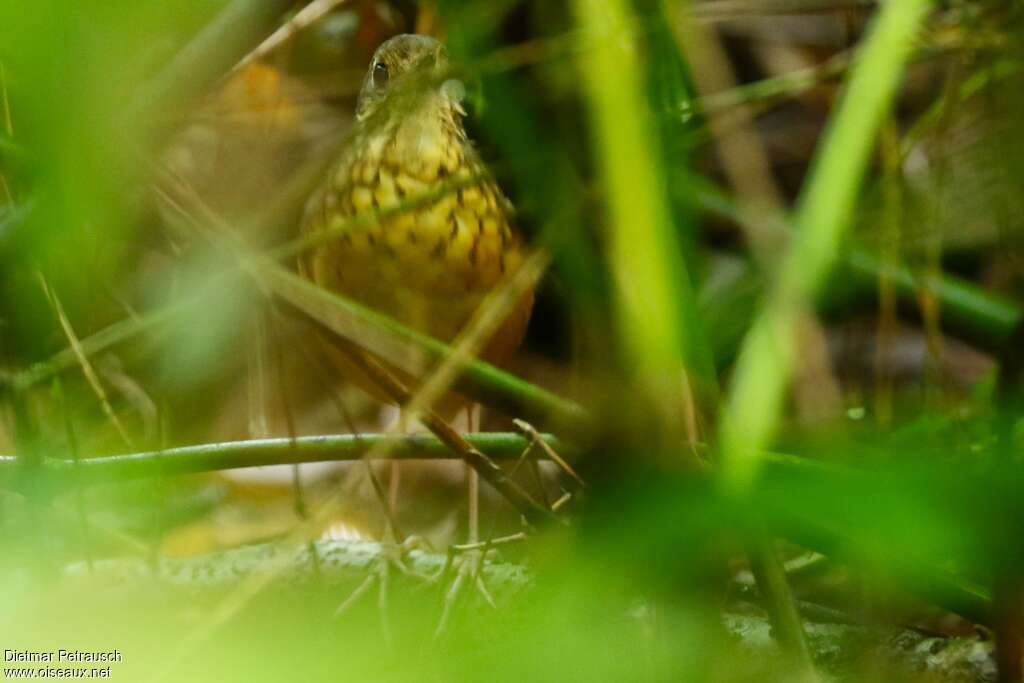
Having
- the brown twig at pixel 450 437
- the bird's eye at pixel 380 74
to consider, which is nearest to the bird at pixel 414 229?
the bird's eye at pixel 380 74

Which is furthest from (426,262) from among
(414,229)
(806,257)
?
(806,257)

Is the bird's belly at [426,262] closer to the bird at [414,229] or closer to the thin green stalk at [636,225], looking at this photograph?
the bird at [414,229]

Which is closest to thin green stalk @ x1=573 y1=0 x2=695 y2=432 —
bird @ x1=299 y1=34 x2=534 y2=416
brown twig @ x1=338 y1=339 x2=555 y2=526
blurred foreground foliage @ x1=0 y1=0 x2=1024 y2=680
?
blurred foreground foliage @ x1=0 y1=0 x2=1024 y2=680

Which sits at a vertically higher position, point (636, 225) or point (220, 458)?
point (636, 225)

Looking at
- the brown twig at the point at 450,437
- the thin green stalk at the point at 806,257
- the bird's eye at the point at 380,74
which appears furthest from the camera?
the bird's eye at the point at 380,74

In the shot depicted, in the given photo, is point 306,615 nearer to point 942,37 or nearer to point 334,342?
point 334,342

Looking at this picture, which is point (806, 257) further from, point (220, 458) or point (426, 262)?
point (426, 262)

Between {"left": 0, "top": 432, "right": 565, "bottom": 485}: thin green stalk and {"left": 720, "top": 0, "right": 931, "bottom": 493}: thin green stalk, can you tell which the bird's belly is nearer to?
{"left": 0, "top": 432, "right": 565, "bottom": 485}: thin green stalk
